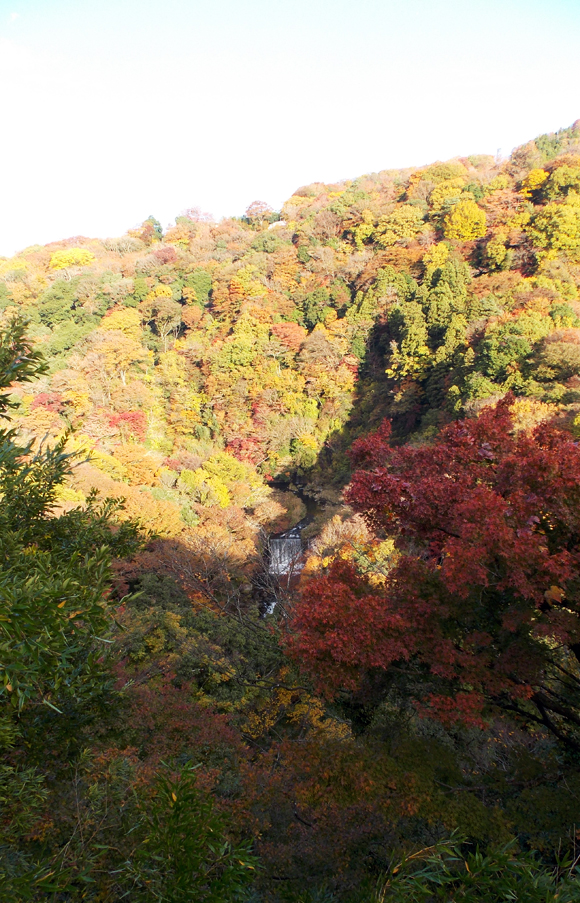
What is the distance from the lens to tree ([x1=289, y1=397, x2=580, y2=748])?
429 cm

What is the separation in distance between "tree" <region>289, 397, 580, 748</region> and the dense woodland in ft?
0.11

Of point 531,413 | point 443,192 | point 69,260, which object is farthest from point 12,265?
point 531,413

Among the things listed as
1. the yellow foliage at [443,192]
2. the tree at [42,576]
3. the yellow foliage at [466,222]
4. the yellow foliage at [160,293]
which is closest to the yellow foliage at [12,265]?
the yellow foliage at [160,293]

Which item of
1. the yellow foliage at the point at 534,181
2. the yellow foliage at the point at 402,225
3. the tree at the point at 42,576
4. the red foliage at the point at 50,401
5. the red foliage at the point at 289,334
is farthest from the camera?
the yellow foliage at the point at 402,225

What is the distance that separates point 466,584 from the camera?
4.88 meters

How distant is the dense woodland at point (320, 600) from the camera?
10.8 ft

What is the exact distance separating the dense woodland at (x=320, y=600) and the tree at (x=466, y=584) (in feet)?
0.11

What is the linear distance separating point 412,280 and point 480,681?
27.1 m

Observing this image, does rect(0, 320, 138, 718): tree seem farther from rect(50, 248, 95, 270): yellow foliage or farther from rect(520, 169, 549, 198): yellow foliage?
rect(50, 248, 95, 270): yellow foliage

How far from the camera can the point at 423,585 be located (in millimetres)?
5375

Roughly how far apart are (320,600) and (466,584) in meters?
1.44

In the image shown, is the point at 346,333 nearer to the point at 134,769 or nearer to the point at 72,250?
the point at 134,769

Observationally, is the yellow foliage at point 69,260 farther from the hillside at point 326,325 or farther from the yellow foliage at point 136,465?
the yellow foliage at point 136,465

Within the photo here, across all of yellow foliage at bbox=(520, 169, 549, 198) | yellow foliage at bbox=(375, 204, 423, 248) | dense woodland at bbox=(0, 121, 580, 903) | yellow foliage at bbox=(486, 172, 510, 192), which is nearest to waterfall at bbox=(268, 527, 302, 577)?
dense woodland at bbox=(0, 121, 580, 903)
